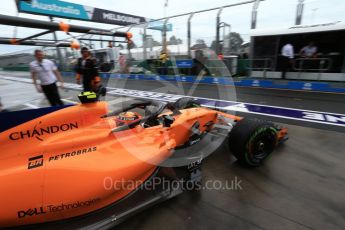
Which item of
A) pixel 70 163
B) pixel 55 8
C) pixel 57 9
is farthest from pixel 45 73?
pixel 57 9

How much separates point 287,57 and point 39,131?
923 centimetres

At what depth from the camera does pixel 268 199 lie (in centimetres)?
238

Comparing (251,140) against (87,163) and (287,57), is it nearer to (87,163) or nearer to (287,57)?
(87,163)

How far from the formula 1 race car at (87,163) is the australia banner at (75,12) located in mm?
11346

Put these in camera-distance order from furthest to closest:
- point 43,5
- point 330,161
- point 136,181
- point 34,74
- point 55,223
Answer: point 43,5, point 34,74, point 330,161, point 136,181, point 55,223

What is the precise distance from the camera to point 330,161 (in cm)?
306

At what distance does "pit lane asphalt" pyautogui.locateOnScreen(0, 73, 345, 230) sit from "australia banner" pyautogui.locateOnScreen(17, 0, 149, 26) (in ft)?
39.9

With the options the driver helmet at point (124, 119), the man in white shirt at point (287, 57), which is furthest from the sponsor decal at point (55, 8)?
the driver helmet at point (124, 119)

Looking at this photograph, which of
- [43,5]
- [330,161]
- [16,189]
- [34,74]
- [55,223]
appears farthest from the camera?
[43,5]

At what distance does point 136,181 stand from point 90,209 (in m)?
0.45

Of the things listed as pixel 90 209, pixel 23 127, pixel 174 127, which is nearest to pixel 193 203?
pixel 174 127

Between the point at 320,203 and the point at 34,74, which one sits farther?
the point at 34,74

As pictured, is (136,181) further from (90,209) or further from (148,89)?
(148,89)

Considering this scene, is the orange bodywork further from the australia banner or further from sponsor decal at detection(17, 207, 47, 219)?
the australia banner
